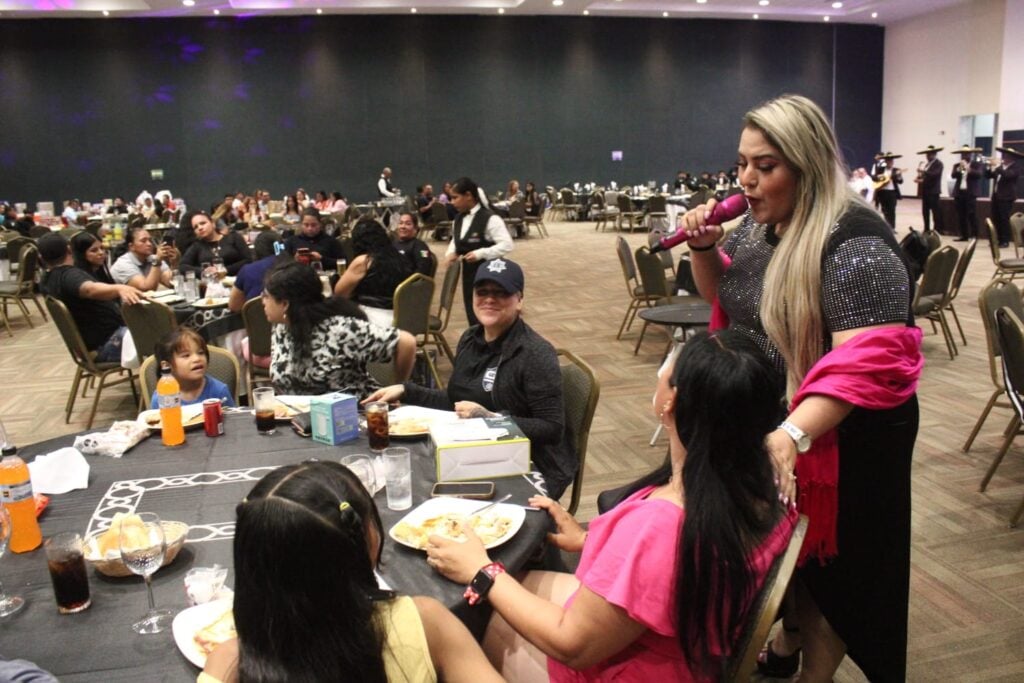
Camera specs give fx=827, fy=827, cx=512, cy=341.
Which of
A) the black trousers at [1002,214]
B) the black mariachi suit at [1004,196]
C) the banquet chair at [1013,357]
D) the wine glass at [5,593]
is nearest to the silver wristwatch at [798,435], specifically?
the wine glass at [5,593]

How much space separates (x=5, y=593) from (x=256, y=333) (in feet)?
10.5

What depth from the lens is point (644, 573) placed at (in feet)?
4.43

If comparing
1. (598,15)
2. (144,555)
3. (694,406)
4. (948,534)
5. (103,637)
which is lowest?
(948,534)

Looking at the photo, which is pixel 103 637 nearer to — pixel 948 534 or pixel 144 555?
pixel 144 555

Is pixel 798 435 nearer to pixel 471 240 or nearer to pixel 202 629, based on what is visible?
pixel 202 629

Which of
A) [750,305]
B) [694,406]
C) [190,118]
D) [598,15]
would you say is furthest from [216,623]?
[598,15]

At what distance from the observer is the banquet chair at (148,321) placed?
487 centimetres

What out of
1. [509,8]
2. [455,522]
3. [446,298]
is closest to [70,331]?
[446,298]

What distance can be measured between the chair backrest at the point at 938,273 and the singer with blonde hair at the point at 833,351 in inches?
182

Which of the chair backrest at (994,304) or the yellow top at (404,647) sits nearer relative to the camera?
the yellow top at (404,647)

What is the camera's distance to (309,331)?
3375mm

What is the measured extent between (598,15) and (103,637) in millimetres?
21694

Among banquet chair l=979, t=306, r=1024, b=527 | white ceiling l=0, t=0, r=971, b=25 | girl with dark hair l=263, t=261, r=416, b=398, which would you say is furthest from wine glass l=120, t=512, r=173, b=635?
white ceiling l=0, t=0, r=971, b=25

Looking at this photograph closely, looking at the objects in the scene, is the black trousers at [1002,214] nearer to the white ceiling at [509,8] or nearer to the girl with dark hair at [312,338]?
the white ceiling at [509,8]
